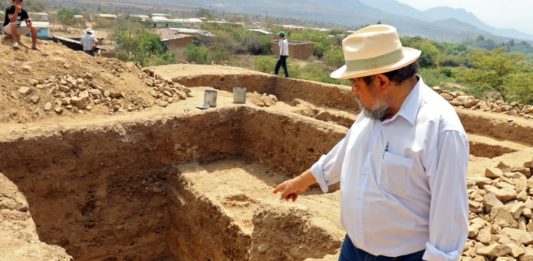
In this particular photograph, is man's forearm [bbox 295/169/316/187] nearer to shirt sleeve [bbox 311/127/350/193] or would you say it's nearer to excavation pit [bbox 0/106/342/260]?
shirt sleeve [bbox 311/127/350/193]

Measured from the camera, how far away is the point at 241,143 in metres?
9.05

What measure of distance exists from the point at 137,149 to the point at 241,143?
220cm

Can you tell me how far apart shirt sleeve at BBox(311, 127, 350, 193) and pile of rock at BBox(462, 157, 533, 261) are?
134cm

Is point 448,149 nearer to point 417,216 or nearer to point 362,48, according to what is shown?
point 417,216

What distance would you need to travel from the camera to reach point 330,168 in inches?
111

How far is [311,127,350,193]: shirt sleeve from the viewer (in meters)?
2.75

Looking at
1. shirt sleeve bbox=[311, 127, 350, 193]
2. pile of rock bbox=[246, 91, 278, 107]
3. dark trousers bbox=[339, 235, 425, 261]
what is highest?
shirt sleeve bbox=[311, 127, 350, 193]

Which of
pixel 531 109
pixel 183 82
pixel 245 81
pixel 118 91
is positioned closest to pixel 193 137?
pixel 118 91

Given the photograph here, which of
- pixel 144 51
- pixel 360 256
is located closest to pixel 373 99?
pixel 360 256

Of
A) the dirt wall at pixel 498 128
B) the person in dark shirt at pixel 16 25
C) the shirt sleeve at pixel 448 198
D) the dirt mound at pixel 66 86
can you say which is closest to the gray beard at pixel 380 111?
the shirt sleeve at pixel 448 198

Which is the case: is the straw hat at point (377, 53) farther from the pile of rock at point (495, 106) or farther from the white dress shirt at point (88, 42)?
the white dress shirt at point (88, 42)

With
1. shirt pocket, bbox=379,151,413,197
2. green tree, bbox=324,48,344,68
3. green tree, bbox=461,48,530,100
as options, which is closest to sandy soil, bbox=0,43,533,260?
shirt pocket, bbox=379,151,413,197

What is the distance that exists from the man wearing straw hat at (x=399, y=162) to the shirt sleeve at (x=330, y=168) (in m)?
0.27

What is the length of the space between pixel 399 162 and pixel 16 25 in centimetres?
836
